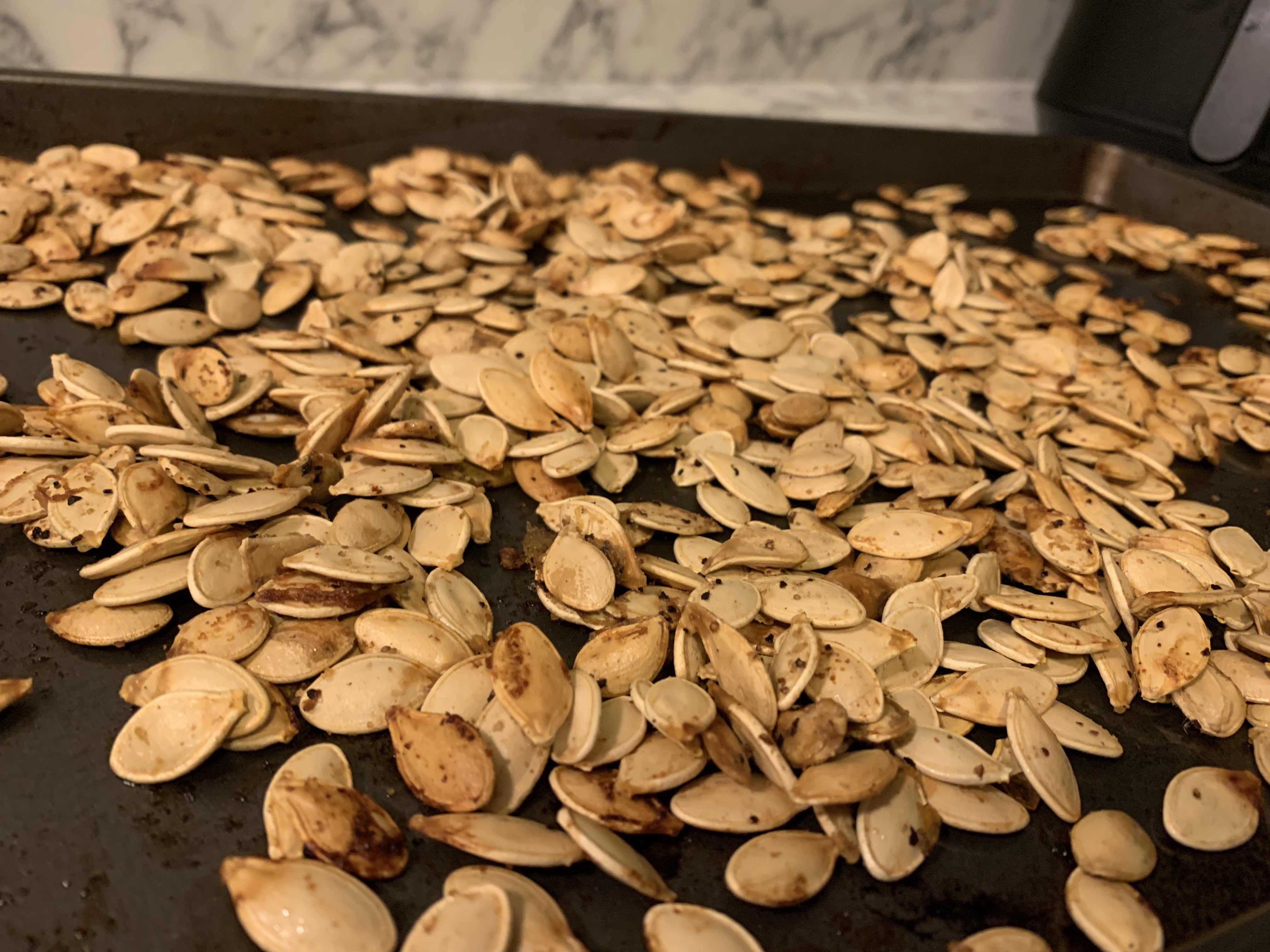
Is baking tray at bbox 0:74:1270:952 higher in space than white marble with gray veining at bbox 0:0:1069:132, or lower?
lower

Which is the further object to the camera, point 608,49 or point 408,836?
point 608,49

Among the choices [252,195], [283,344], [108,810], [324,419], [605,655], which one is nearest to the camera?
[108,810]

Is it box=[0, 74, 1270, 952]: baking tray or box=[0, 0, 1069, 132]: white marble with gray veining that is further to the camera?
box=[0, 0, 1069, 132]: white marble with gray veining

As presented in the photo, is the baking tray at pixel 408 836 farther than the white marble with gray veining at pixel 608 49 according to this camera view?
No

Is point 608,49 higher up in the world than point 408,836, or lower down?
higher up

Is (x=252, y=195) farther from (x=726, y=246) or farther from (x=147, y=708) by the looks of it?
(x=147, y=708)

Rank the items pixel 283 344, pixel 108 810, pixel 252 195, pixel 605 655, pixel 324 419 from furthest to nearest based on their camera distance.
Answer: pixel 252 195
pixel 283 344
pixel 324 419
pixel 605 655
pixel 108 810

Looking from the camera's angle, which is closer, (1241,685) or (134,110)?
(1241,685)

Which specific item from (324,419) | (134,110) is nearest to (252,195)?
(134,110)
